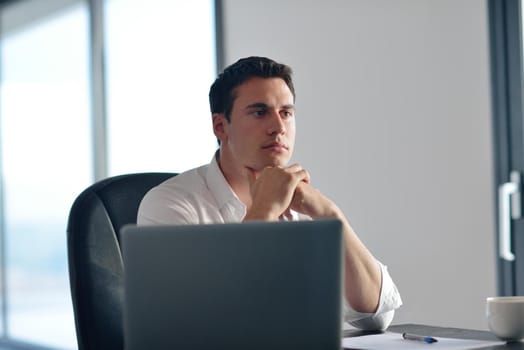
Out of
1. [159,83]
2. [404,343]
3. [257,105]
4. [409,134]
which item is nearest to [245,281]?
[404,343]

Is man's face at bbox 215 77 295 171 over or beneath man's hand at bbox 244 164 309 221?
over

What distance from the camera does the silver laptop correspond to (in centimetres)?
100

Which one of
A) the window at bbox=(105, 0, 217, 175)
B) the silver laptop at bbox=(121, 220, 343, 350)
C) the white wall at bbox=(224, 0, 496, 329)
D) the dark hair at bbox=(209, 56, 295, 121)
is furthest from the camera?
the window at bbox=(105, 0, 217, 175)

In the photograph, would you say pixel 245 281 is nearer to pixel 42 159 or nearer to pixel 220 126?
pixel 220 126

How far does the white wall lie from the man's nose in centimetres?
116

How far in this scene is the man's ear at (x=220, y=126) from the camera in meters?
2.19

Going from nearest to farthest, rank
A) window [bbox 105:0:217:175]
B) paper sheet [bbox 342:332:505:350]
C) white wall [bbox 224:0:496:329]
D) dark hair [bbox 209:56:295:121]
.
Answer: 1. paper sheet [bbox 342:332:505:350]
2. dark hair [bbox 209:56:295:121]
3. white wall [bbox 224:0:496:329]
4. window [bbox 105:0:217:175]

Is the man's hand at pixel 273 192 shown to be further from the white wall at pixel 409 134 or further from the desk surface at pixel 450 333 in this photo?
the white wall at pixel 409 134

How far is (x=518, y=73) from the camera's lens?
2.90 meters

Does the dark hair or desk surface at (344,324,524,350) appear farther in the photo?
the dark hair

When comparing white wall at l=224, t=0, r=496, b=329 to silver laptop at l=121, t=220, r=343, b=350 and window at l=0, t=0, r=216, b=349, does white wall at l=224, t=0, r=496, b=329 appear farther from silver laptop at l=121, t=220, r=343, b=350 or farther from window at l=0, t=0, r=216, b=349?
silver laptop at l=121, t=220, r=343, b=350

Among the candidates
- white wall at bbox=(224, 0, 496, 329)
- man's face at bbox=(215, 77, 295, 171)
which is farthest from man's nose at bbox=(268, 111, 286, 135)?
white wall at bbox=(224, 0, 496, 329)

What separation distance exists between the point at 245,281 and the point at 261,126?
1.09 meters

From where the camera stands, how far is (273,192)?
184 centimetres
